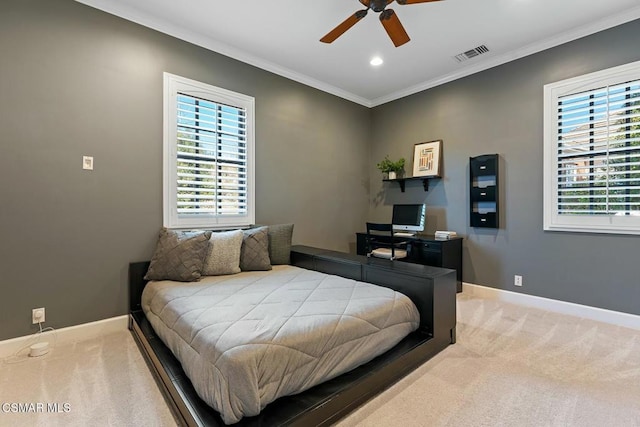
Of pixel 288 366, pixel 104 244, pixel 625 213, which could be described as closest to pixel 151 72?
pixel 104 244

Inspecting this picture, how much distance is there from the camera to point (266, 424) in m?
1.34

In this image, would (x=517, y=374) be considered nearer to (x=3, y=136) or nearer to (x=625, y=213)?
(x=625, y=213)

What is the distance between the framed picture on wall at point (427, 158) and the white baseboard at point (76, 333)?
4069mm

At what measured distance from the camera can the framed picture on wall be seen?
4.33m

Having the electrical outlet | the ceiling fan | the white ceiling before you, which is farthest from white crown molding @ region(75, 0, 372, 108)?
the electrical outlet

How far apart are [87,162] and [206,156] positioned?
3.52 ft

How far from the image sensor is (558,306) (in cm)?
331

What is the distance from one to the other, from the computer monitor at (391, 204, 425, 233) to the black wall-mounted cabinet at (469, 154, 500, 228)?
0.65 m

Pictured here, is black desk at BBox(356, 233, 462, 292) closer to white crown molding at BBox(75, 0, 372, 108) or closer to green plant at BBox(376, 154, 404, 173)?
green plant at BBox(376, 154, 404, 173)

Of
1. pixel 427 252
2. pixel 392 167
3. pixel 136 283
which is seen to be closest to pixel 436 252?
pixel 427 252

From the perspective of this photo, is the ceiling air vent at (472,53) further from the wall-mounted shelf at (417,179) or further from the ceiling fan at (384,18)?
the wall-mounted shelf at (417,179)

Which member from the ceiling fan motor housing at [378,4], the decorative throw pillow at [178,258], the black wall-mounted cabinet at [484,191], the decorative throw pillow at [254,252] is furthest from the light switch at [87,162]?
the black wall-mounted cabinet at [484,191]

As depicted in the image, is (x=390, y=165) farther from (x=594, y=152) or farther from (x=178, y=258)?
(x=178, y=258)

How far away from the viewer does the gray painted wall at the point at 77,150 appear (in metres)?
2.37
